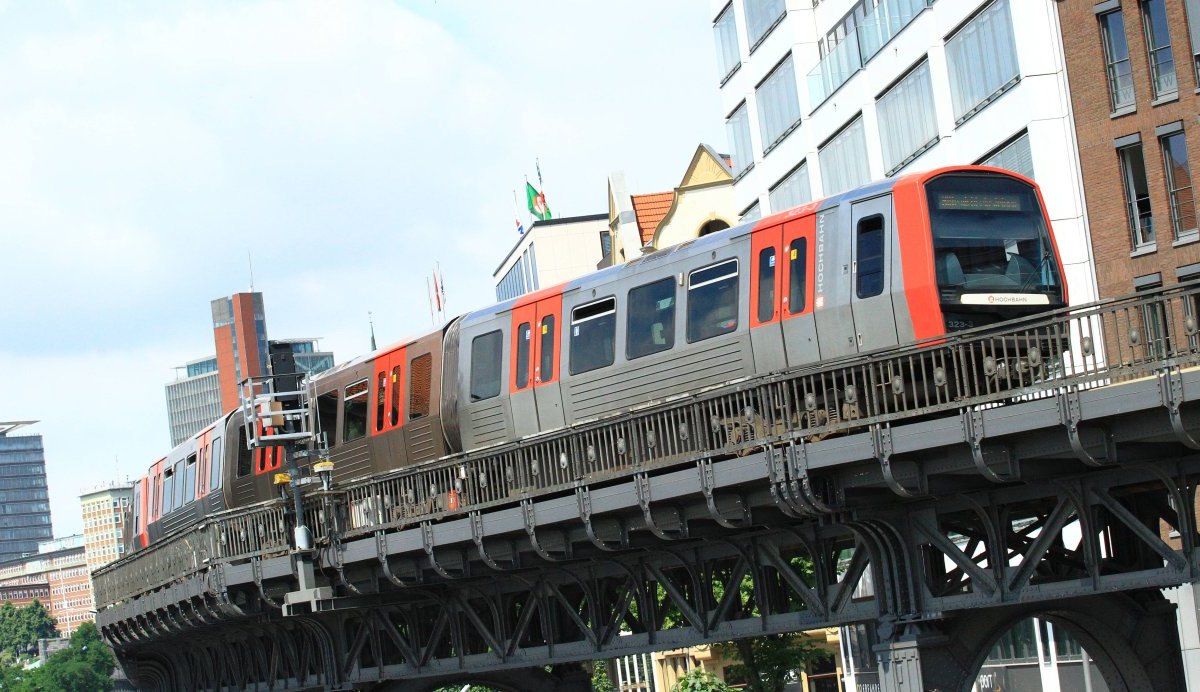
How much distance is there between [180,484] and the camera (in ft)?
152

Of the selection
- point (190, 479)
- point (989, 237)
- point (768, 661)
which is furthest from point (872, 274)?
point (768, 661)

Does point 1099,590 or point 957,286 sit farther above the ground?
point 957,286

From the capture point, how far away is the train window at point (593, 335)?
27.9m

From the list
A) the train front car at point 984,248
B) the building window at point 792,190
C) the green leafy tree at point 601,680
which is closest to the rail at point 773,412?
the train front car at point 984,248

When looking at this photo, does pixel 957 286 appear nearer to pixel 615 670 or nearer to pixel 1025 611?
pixel 1025 611

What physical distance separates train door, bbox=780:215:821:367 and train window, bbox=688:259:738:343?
1.03 meters

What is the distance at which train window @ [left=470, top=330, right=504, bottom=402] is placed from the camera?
30500 mm

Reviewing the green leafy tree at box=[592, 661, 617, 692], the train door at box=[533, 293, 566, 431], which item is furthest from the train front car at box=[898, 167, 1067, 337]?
the green leafy tree at box=[592, 661, 617, 692]

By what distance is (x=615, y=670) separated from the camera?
86.1m

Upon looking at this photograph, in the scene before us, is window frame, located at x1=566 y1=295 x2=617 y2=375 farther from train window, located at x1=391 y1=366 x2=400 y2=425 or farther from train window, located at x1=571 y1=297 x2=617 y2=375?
train window, located at x1=391 y1=366 x2=400 y2=425

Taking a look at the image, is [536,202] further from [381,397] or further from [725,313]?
[725,313]

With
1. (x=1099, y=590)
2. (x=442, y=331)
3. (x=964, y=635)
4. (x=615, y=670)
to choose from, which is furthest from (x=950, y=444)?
(x=615, y=670)

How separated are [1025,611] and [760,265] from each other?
19.9 feet

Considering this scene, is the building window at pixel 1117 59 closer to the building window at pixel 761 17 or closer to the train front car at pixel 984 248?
the train front car at pixel 984 248
